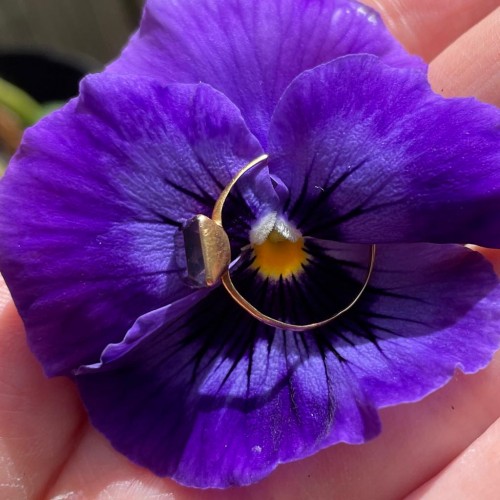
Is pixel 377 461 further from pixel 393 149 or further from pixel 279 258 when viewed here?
pixel 393 149

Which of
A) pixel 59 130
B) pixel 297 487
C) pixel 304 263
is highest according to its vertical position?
pixel 59 130

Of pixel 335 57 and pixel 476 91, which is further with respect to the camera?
pixel 476 91

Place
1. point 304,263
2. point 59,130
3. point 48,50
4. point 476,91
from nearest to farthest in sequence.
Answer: point 59,130
point 304,263
point 476,91
point 48,50

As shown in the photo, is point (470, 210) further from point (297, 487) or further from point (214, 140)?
point (297, 487)

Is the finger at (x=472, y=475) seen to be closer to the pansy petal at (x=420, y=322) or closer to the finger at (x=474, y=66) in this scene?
the pansy petal at (x=420, y=322)

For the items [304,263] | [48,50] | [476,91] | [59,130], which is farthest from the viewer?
[48,50]

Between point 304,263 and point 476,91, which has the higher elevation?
point 476,91

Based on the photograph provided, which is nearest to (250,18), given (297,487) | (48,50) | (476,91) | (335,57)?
(335,57)
